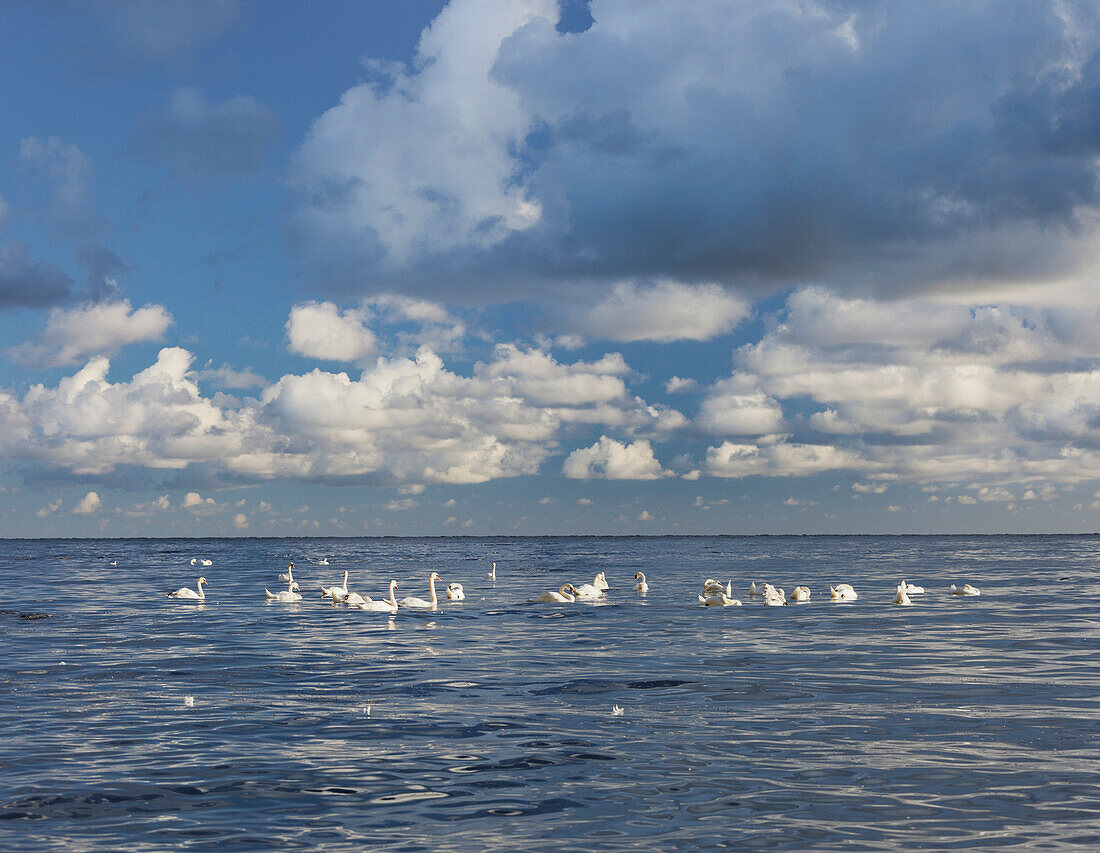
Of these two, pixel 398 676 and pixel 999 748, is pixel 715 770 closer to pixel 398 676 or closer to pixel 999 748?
pixel 999 748

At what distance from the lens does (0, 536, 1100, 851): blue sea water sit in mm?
11961

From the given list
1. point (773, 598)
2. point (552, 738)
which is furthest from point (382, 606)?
point (552, 738)

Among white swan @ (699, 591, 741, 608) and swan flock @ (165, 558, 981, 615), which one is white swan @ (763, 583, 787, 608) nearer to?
swan flock @ (165, 558, 981, 615)

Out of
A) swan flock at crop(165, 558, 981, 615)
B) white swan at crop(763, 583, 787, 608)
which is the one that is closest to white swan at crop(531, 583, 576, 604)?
swan flock at crop(165, 558, 981, 615)

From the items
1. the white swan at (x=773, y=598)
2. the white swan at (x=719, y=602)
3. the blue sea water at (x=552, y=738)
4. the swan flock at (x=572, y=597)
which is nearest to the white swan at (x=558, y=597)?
the swan flock at (x=572, y=597)

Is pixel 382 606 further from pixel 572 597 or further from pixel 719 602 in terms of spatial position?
pixel 719 602

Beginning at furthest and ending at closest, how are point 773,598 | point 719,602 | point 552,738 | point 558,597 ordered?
point 558,597 → point 773,598 → point 719,602 → point 552,738

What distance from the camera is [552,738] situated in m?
16.4

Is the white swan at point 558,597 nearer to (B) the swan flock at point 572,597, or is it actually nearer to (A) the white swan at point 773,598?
(B) the swan flock at point 572,597

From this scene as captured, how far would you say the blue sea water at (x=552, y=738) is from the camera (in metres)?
12.0

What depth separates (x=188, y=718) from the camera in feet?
60.0

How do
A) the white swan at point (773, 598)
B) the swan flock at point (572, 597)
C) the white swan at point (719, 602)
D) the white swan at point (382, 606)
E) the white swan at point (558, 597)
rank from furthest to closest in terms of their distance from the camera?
the white swan at point (558, 597) < the white swan at point (773, 598) < the swan flock at point (572, 597) < the white swan at point (719, 602) < the white swan at point (382, 606)

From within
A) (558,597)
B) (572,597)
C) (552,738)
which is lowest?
(572,597)

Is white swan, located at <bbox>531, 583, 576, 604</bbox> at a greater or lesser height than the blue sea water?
lesser
